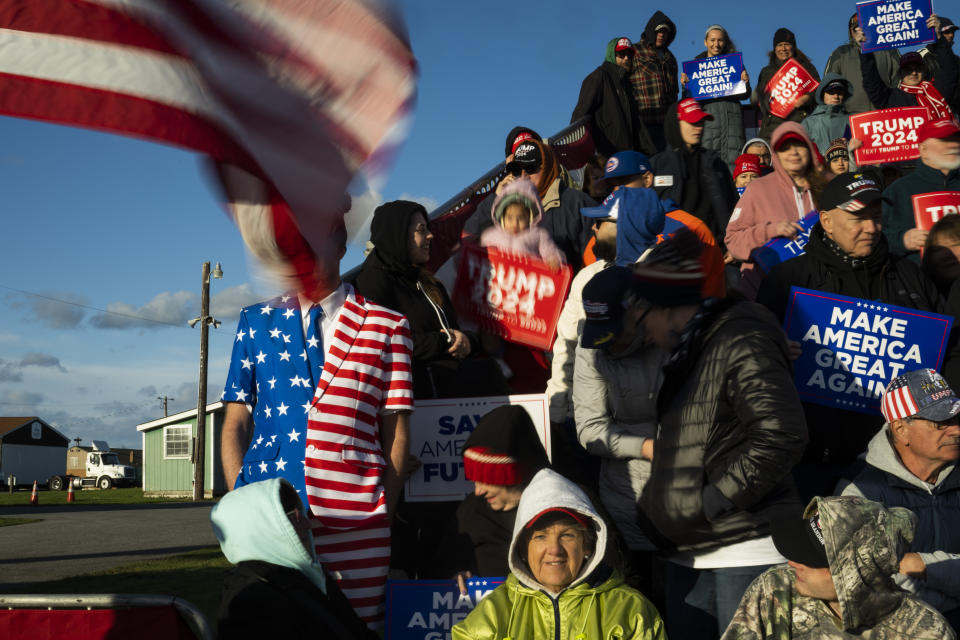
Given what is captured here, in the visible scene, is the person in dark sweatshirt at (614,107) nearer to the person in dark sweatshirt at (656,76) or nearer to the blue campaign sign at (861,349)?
the person in dark sweatshirt at (656,76)

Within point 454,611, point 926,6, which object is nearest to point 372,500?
point 454,611

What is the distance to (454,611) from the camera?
4.25 m

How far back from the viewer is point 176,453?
48844mm

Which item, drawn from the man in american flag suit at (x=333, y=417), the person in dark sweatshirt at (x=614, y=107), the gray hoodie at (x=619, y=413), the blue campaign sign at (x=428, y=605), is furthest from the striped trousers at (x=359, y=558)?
the person in dark sweatshirt at (x=614, y=107)

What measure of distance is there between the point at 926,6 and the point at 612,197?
9482 mm

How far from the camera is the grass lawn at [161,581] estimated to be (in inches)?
360

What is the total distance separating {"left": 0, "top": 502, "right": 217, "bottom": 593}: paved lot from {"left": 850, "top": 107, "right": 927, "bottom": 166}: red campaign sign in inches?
369

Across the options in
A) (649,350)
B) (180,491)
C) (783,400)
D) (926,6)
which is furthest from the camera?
(180,491)

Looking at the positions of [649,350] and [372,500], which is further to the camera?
[649,350]

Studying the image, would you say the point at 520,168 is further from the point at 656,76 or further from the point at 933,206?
the point at 656,76

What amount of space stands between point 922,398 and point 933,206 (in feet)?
6.69

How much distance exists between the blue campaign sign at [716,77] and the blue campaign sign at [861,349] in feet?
28.5

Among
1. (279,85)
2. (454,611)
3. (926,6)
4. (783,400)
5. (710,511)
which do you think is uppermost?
(926,6)

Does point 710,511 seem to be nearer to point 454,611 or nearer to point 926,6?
point 454,611
